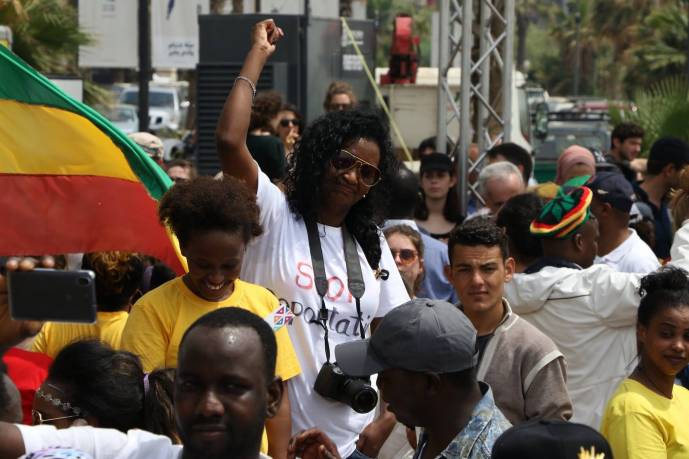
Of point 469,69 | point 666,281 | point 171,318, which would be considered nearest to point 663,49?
point 469,69

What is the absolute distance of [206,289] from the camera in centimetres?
429

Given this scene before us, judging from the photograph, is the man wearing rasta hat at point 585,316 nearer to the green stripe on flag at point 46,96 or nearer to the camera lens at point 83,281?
the green stripe on flag at point 46,96

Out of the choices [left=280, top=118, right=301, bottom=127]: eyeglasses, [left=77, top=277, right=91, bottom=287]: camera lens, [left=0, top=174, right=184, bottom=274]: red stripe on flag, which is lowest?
[left=280, top=118, right=301, bottom=127]: eyeglasses

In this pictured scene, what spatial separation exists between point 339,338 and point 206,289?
0.54 metres

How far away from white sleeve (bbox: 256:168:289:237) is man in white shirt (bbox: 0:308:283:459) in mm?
1459

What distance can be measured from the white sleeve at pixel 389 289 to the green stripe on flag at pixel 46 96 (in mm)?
916

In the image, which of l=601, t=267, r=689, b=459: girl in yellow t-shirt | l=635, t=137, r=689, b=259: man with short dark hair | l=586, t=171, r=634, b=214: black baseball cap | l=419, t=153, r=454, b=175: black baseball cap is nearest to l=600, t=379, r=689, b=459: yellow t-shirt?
l=601, t=267, r=689, b=459: girl in yellow t-shirt

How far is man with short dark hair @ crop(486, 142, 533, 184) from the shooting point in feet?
32.4

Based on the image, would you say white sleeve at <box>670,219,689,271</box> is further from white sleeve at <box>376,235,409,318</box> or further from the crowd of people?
white sleeve at <box>376,235,409,318</box>

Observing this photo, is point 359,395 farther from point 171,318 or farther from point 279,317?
point 171,318

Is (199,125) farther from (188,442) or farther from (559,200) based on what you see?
(188,442)

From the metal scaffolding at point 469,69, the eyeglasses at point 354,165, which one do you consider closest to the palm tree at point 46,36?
the metal scaffolding at point 469,69

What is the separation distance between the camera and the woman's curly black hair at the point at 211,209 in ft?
14.0

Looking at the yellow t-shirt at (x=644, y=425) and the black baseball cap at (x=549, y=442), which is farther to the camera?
the yellow t-shirt at (x=644, y=425)
